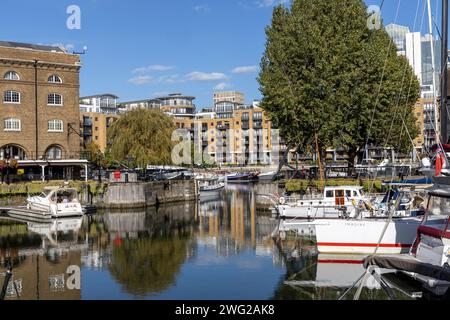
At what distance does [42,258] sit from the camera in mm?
31281

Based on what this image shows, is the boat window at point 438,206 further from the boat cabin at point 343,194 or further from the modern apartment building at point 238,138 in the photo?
the modern apartment building at point 238,138

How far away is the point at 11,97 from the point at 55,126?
243 inches

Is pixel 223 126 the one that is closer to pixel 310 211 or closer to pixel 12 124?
pixel 12 124

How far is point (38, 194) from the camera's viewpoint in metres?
56.9

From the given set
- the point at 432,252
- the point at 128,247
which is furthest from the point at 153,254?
the point at 432,252

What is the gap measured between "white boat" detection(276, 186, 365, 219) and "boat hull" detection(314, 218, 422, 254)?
40.2 ft

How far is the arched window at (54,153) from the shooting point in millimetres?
66750

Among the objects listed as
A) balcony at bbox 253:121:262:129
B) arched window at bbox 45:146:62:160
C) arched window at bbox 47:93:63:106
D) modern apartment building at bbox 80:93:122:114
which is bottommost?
arched window at bbox 45:146:62:160

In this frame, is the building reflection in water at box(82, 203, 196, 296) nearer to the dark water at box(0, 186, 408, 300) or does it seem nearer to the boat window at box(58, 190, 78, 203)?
the dark water at box(0, 186, 408, 300)

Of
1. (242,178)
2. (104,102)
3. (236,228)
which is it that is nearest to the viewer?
(236,228)

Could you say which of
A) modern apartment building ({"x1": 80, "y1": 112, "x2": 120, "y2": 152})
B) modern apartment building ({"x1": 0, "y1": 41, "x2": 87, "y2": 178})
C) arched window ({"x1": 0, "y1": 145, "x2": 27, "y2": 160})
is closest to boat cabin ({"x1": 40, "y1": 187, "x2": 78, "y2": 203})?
modern apartment building ({"x1": 0, "y1": 41, "x2": 87, "y2": 178})

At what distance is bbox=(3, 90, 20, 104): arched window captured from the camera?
2512 inches
